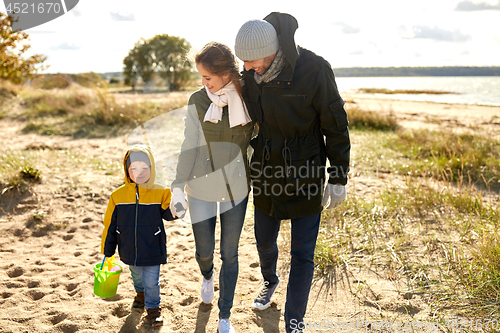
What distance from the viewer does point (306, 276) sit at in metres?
2.30

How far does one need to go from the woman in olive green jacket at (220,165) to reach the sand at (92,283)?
0.62m

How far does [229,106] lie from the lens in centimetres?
227

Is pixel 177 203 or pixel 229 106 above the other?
pixel 229 106


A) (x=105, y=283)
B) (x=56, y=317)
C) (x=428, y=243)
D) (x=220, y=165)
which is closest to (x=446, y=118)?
(x=428, y=243)

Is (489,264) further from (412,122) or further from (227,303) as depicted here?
(412,122)

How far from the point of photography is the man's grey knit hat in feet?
6.84

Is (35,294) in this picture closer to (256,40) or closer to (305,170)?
(305,170)

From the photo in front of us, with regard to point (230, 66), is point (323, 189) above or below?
below

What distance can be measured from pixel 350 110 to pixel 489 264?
33.3ft

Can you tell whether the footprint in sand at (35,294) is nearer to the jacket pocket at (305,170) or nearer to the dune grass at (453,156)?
the jacket pocket at (305,170)

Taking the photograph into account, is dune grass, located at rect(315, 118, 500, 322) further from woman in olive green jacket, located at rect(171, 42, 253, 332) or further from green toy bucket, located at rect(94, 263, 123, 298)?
green toy bucket, located at rect(94, 263, 123, 298)

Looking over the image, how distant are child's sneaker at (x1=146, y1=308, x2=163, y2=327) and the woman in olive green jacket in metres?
0.47

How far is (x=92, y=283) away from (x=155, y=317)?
36.5 inches

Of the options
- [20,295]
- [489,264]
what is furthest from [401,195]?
[20,295]
